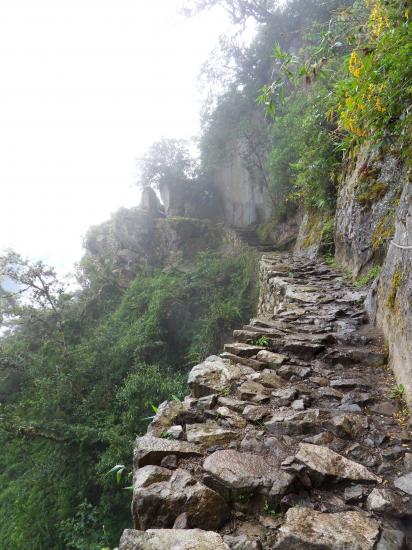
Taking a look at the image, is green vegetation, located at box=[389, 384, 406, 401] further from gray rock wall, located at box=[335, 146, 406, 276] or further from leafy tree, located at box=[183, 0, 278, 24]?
leafy tree, located at box=[183, 0, 278, 24]

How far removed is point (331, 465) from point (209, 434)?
0.73 metres

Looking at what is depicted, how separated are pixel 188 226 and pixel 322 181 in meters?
9.74

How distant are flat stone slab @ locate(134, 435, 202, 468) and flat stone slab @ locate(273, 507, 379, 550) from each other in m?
0.67

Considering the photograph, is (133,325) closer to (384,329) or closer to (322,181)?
(322,181)

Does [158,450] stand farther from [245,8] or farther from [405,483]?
[245,8]

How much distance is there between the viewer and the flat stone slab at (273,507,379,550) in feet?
4.20

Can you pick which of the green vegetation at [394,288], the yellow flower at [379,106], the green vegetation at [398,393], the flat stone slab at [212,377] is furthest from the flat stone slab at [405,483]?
the yellow flower at [379,106]

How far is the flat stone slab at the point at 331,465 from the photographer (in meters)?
1.66

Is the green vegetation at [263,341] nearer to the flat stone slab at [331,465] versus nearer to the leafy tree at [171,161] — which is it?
the flat stone slab at [331,465]

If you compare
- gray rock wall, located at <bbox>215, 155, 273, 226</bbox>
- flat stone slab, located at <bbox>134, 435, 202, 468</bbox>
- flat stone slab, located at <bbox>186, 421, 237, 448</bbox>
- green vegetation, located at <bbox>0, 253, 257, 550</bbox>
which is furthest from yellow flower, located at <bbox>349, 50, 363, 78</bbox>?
gray rock wall, located at <bbox>215, 155, 273, 226</bbox>

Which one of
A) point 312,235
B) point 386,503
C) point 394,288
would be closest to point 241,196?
point 312,235

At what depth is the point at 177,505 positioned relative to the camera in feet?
5.11

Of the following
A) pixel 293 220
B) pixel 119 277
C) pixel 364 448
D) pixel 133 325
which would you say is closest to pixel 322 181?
pixel 293 220

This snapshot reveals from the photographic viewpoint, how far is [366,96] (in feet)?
8.87
